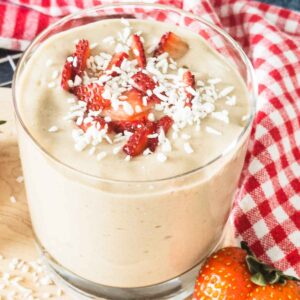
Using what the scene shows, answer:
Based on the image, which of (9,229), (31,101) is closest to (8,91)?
(9,229)

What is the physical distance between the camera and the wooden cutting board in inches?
46.8

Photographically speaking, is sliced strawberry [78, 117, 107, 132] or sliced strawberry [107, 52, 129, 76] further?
sliced strawberry [107, 52, 129, 76]

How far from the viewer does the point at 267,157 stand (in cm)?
141

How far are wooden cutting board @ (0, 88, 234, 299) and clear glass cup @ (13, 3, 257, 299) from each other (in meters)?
0.04

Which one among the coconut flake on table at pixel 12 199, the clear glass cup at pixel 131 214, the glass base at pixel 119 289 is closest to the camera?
the clear glass cup at pixel 131 214

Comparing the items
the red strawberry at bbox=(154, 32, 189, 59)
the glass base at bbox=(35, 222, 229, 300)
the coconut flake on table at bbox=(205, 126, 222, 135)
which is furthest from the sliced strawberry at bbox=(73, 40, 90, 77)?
the glass base at bbox=(35, 222, 229, 300)

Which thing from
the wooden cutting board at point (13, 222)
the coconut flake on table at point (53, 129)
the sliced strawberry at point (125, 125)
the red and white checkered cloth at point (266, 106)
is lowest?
the wooden cutting board at point (13, 222)

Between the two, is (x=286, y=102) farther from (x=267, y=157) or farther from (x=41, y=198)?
(x=41, y=198)

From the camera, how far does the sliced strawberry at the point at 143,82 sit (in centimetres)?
102

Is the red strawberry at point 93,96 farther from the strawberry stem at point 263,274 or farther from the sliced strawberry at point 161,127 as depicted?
the strawberry stem at point 263,274

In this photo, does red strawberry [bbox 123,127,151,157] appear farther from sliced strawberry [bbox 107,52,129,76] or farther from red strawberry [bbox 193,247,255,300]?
red strawberry [bbox 193,247,255,300]

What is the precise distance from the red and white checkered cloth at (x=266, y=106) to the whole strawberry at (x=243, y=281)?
0.20m

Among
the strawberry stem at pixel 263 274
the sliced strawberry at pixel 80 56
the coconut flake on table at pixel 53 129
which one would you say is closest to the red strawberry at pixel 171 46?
the sliced strawberry at pixel 80 56

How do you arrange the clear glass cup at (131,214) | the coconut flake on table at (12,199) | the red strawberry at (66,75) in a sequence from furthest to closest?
the coconut flake on table at (12,199), the red strawberry at (66,75), the clear glass cup at (131,214)
